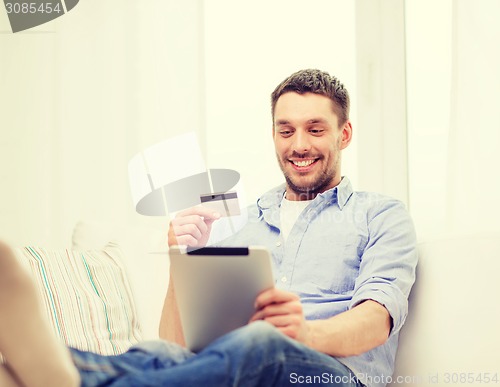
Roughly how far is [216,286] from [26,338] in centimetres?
34

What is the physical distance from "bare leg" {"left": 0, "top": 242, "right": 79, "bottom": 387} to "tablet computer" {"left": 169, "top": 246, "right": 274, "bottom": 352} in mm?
284

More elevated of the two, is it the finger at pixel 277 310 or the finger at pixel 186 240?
the finger at pixel 186 240

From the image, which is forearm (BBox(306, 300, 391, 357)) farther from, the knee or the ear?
the ear

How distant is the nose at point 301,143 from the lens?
1674mm

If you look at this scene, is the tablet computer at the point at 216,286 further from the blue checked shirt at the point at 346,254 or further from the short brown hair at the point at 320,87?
the short brown hair at the point at 320,87

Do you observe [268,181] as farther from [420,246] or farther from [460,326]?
[460,326]

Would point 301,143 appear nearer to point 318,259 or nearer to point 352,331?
point 318,259

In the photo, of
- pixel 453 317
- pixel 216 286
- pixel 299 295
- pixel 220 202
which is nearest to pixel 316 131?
pixel 220 202

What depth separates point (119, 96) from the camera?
230 centimetres

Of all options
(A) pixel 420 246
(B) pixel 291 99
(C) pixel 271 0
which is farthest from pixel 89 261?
(C) pixel 271 0

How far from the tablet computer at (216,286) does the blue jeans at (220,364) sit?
8 centimetres

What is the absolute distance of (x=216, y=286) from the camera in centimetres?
105
